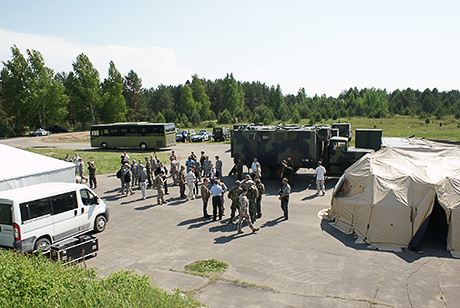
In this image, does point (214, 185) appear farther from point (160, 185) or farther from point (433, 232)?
point (433, 232)

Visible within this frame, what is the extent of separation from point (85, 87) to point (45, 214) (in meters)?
52.3

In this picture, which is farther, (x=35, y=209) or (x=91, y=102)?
(x=91, y=102)

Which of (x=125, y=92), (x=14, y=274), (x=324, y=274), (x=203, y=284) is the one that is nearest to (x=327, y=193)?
(x=324, y=274)

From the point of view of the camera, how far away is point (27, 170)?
13.3m

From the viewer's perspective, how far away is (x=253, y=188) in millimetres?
11891

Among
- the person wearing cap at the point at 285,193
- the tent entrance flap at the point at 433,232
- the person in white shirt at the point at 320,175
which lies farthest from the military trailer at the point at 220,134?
the tent entrance flap at the point at 433,232

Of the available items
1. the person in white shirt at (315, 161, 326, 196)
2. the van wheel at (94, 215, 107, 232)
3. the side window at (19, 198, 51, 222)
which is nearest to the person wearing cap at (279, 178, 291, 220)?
the person in white shirt at (315, 161, 326, 196)

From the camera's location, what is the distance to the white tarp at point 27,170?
12547 millimetres

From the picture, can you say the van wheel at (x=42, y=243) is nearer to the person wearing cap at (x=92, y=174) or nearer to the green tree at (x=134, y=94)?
the person wearing cap at (x=92, y=174)

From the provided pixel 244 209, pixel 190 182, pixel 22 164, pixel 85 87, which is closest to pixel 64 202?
pixel 22 164

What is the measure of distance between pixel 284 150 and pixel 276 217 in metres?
6.93

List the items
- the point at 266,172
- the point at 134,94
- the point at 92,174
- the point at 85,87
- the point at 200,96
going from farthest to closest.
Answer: the point at 200,96 → the point at 134,94 → the point at 85,87 → the point at 266,172 → the point at 92,174

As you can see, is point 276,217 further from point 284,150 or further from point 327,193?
point 284,150

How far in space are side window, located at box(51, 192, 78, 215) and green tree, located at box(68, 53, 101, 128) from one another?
5057cm
